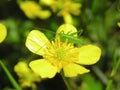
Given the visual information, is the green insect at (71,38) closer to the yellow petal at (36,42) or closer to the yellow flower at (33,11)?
the yellow petal at (36,42)

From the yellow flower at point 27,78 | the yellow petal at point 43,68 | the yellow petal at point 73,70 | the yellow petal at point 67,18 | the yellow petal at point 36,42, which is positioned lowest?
the yellow flower at point 27,78

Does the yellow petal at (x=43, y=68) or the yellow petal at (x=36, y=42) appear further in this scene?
the yellow petal at (x=36, y=42)

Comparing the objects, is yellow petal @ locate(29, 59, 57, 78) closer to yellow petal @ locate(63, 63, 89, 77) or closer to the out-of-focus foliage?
yellow petal @ locate(63, 63, 89, 77)

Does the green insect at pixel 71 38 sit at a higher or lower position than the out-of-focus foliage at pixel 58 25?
higher

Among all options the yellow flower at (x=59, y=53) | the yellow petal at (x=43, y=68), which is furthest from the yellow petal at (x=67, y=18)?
the yellow petal at (x=43, y=68)

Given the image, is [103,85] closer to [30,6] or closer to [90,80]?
[90,80]

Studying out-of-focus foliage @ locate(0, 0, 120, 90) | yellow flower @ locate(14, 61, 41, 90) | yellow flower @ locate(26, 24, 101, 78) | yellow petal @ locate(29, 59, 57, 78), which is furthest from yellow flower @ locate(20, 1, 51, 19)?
yellow petal @ locate(29, 59, 57, 78)

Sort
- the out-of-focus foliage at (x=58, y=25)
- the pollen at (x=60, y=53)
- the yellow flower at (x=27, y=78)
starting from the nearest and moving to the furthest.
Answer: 1. the pollen at (x=60, y=53)
2. the yellow flower at (x=27, y=78)
3. the out-of-focus foliage at (x=58, y=25)

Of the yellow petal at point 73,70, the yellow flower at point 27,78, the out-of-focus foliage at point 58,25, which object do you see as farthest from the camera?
the out-of-focus foliage at point 58,25

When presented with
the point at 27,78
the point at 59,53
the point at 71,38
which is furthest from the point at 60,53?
the point at 27,78

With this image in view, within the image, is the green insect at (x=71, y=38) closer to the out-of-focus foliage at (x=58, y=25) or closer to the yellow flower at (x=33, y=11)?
the out-of-focus foliage at (x=58, y=25)
